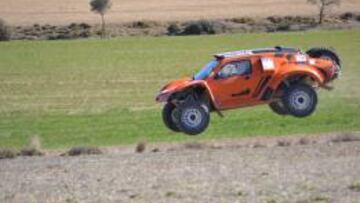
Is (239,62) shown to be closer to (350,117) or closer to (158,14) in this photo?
(350,117)

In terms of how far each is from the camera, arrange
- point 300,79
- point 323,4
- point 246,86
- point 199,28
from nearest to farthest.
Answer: point 246,86 < point 300,79 < point 199,28 < point 323,4

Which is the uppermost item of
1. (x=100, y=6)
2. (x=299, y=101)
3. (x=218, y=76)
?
(x=218, y=76)

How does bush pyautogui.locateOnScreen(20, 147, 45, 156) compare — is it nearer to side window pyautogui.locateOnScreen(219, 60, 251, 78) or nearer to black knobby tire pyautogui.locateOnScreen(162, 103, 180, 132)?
black knobby tire pyautogui.locateOnScreen(162, 103, 180, 132)

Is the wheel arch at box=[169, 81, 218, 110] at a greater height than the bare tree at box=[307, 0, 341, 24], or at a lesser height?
greater

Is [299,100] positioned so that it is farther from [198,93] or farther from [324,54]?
[198,93]

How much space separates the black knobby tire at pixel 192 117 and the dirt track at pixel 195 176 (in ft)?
4.97

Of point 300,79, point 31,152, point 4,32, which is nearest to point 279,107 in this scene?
point 300,79

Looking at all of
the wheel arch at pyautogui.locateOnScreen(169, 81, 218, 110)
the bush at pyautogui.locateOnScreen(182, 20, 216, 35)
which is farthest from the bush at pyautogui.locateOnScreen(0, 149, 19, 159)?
the bush at pyautogui.locateOnScreen(182, 20, 216, 35)

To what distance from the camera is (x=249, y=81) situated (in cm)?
1458

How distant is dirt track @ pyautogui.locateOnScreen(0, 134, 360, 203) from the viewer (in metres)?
16.3

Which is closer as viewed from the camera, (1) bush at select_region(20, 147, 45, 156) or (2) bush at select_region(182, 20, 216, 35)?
(1) bush at select_region(20, 147, 45, 156)

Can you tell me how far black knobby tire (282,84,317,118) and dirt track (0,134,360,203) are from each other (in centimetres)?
144

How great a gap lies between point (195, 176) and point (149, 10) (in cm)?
10946

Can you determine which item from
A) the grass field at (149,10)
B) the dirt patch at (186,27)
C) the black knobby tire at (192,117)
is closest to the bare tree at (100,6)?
the grass field at (149,10)
